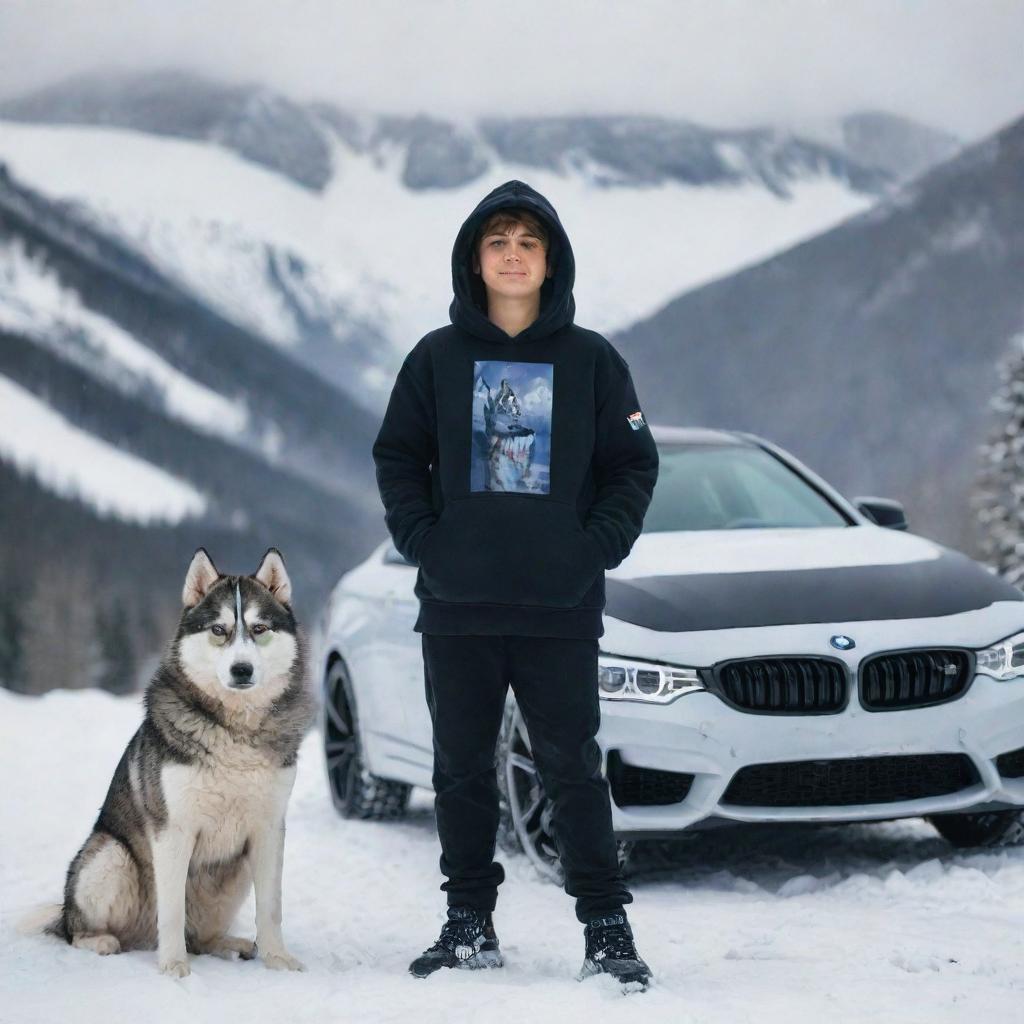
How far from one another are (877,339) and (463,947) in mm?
64130

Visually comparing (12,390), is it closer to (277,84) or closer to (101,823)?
(277,84)

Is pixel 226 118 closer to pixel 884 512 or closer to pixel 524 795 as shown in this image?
pixel 884 512

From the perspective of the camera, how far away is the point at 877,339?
64375 mm

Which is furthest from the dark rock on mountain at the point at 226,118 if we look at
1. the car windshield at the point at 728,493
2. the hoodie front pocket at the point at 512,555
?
the hoodie front pocket at the point at 512,555

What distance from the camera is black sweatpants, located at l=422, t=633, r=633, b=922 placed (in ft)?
9.65

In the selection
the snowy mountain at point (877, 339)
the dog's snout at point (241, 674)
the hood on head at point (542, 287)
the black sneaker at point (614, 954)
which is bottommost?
the black sneaker at point (614, 954)

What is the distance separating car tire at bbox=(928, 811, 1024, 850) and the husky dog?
2.16 m

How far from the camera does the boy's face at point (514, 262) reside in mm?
3012

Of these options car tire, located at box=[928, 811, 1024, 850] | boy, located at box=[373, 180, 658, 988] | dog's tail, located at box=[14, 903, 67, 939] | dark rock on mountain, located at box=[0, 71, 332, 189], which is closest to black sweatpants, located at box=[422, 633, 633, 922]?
boy, located at box=[373, 180, 658, 988]

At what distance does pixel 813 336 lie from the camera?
6881 cm

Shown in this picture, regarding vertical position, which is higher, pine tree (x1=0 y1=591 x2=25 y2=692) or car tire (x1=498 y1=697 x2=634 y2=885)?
car tire (x1=498 y1=697 x2=634 y2=885)

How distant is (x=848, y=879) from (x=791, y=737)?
52cm

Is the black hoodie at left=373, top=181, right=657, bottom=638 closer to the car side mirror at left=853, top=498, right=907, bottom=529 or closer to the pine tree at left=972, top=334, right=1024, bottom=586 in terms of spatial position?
the car side mirror at left=853, top=498, right=907, bottom=529

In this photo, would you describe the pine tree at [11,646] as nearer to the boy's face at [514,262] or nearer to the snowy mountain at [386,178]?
the snowy mountain at [386,178]
